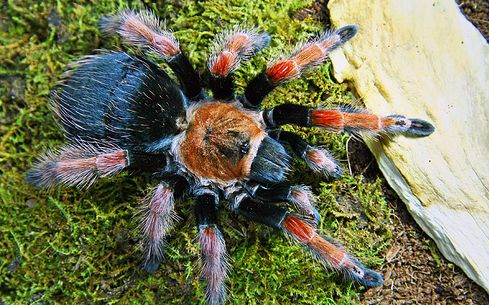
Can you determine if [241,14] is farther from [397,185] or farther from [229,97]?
[397,185]

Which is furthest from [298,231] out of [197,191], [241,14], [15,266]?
[15,266]

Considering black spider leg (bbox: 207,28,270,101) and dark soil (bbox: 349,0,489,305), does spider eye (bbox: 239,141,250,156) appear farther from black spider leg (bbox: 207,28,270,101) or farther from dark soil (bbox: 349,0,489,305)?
dark soil (bbox: 349,0,489,305)

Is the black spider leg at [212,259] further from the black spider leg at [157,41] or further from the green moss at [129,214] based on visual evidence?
the black spider leg at [157,41]

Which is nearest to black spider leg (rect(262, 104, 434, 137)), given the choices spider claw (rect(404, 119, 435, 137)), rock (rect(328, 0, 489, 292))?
spider claw (rect(404, 119, 435, 137))

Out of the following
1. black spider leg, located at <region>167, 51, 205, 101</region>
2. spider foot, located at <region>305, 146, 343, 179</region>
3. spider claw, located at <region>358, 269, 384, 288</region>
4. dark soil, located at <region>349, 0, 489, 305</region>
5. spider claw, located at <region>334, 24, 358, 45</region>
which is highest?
spider claw, located at <region>334, 24, 358, 45</region>

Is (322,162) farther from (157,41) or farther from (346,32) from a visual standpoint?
(157,41)

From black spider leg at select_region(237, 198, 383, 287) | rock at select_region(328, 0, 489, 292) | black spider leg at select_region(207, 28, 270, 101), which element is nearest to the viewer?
black spider leg at select_region(237, 198, 383, 287)
